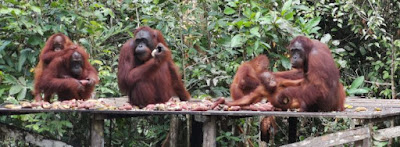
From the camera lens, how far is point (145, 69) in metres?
5.52

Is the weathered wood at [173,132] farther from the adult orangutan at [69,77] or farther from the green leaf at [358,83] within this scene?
the green leaf at [358,83]

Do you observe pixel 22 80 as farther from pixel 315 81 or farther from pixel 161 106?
pixel 315 81

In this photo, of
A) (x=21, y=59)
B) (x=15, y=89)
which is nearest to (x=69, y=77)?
(x=15, y=89)

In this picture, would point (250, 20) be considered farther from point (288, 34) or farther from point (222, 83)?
point (222, 83)

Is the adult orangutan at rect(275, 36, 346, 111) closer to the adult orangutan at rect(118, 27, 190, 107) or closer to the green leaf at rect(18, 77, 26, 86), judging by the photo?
the adult orangutan at rect(118, 27, 190, 107)

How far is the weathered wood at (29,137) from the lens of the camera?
5605 millimetres

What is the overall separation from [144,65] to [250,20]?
1.30m

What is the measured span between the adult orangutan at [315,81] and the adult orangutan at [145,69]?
116cm

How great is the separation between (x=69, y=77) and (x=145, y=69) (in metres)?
0.83

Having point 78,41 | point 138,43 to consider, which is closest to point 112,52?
point 78,41

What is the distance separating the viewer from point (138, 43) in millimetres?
5625

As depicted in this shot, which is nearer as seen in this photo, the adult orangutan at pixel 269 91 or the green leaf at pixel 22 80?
the adult orangutan at pixel 269 91

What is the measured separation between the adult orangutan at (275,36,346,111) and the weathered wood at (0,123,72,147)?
198 cm

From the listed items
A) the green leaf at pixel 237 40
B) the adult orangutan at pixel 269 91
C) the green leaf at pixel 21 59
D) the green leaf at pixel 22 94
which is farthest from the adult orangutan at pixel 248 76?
the green leaf at pixel 21 59
